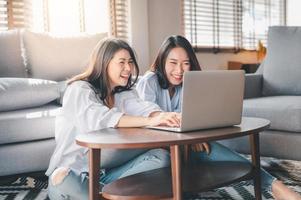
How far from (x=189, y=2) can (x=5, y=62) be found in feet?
6.78

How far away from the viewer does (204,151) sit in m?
1.55

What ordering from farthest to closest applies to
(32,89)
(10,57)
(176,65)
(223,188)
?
1. (10,57)
2. (32,89)
3. (223,188)
4. (176,65)

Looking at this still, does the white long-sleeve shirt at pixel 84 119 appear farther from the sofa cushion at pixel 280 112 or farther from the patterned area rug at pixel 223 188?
the sofa cushion at pixel 280 112

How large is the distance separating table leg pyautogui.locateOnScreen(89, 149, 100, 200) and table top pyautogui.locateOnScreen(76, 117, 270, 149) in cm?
4

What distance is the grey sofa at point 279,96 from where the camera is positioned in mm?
1928

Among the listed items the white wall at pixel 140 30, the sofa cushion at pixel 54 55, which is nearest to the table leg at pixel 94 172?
the sofa cushion at pixel 54 55

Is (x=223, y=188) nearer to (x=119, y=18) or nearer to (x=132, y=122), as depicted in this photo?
(x=132, y=122)

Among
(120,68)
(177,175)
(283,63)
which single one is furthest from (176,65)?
(283,63)

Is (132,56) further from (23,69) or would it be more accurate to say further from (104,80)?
(23,69)

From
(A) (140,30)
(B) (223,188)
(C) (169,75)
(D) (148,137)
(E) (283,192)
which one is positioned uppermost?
(A) (140,30)

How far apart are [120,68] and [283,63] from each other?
1470 mm

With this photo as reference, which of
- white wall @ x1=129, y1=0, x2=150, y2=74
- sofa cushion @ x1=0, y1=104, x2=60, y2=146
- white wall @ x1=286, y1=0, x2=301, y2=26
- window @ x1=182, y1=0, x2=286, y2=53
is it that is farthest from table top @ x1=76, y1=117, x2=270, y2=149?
white wall @ x1=286, y1=0, x2=301, y2=26

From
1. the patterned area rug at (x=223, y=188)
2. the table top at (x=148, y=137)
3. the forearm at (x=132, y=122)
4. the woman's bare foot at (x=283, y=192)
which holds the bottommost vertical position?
the patterned area rug at (x=223, y=188)

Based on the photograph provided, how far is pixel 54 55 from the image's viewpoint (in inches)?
98.3
